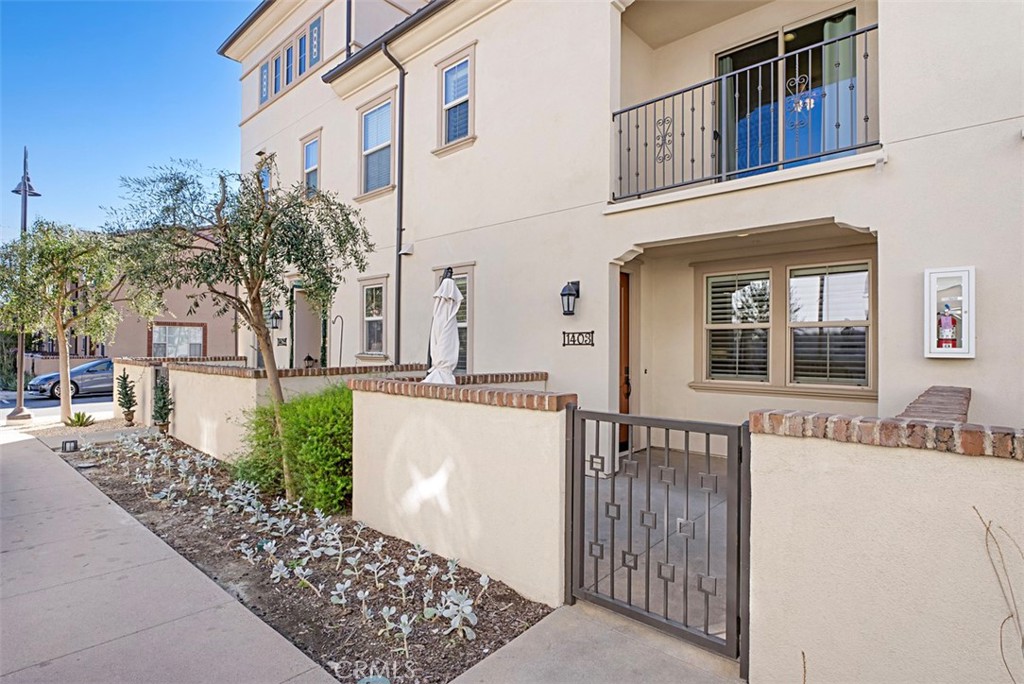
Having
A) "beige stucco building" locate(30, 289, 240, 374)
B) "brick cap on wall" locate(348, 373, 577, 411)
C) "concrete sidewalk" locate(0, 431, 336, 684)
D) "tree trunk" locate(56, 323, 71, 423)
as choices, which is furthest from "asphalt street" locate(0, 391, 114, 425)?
"brick cap on wall" locate(348, 373, 577, 411)

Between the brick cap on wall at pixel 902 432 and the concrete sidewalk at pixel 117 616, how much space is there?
2596mm

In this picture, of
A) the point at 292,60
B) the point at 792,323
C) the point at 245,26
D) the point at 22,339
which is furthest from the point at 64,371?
the point at 792,323

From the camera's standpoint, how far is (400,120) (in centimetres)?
932

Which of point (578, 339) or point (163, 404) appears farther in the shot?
point (163, 404)

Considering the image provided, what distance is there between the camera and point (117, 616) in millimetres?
3262

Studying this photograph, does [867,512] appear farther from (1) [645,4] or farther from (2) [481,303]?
(1) [645,4]

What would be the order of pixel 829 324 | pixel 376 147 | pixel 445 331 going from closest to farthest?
pixel 445 331 → pixel 829 324 → pixel 376 147

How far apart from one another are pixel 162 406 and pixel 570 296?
25.6 feet

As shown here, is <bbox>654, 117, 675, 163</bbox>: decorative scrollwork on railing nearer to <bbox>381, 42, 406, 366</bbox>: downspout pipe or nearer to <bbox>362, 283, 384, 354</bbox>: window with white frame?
<bbox>381, 42, 406, 366</bbox>: downspout pipe

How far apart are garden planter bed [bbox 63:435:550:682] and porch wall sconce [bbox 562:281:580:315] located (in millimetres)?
3431

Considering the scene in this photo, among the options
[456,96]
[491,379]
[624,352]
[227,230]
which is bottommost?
[491,379]

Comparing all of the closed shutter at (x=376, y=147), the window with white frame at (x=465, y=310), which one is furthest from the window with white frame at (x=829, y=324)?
the closed shutter at (x=376, y=147)

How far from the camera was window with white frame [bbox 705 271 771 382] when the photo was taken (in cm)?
683

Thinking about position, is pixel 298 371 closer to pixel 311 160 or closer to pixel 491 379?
pixel 491 379
